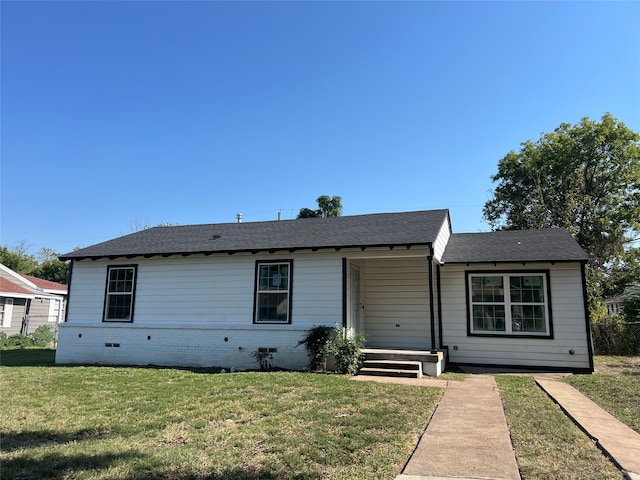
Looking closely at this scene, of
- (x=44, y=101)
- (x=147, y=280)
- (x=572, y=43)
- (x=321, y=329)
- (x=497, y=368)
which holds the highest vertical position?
(x=572, y=43)

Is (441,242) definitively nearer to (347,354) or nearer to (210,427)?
(347,354)

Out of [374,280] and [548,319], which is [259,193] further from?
[548,319]

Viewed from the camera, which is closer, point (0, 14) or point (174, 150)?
point (0, 14)

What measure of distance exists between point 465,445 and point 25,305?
2420 cm

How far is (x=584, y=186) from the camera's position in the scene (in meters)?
26.7

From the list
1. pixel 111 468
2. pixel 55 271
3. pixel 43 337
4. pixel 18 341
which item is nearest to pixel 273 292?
pixel 111 468

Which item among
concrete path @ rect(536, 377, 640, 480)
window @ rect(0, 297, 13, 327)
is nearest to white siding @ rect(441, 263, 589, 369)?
concrete path @ rect(536, 377, 640, 480)

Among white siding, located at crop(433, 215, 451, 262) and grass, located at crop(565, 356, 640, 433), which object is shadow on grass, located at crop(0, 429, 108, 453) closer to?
grass, located at crop(565, 356, 640, 433)

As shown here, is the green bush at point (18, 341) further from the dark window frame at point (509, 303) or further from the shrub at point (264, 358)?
the dark window frame at point (509, 303)

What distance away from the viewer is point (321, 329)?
10.3 m

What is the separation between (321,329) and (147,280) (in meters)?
5.89

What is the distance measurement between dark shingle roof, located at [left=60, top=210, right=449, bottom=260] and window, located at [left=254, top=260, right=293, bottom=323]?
61 cm

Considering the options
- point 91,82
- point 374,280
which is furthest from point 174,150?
point 374,280

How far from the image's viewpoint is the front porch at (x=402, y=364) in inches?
366
